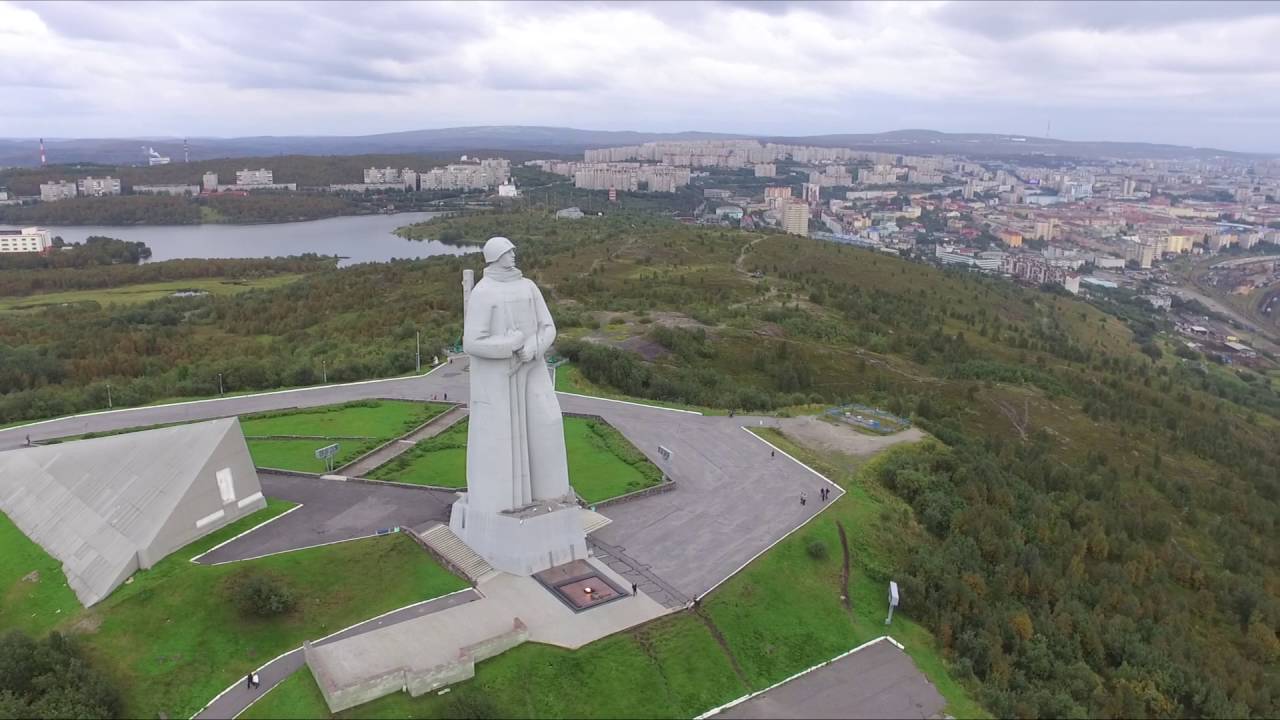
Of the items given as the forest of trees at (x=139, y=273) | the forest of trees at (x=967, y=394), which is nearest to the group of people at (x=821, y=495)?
the forest of trees at (x=967, y=394)

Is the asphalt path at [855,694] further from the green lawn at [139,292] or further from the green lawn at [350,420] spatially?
the green lawn at [139,292]

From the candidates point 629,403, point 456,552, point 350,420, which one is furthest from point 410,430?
point 456,552

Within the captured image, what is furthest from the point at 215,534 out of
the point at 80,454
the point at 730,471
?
the point at 730,471

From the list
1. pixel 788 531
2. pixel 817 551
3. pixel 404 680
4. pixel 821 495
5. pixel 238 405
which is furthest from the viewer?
pixel 238 405

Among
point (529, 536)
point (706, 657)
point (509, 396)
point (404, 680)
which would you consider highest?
point (509, 396)

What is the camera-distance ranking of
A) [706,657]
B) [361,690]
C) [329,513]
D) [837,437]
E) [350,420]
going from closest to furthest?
[361,690] < [706,657] < [329,513] < [837,437] < [350,420]

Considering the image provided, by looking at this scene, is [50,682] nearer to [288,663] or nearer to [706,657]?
[288,663]
